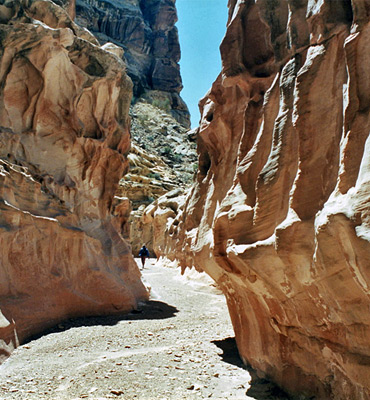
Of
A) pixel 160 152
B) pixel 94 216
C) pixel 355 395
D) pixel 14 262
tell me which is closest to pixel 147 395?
pixel 355 395

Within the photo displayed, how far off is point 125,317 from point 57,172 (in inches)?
192

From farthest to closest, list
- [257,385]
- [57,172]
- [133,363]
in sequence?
[57,172]
[133,363]
[257,385]

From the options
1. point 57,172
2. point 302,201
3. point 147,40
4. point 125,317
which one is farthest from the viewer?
point 147,40

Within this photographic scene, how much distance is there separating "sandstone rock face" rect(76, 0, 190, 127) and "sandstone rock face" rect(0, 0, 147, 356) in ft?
187

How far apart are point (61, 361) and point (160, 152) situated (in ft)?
178

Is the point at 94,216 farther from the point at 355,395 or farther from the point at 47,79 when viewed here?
the point at 355,395

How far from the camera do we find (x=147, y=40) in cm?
7275

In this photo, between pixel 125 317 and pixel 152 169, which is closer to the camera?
pixel 125 317

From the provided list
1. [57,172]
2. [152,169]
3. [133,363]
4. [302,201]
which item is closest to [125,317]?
[133,363]

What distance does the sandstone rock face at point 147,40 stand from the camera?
67.2 meters

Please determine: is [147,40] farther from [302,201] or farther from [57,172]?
[302,201]

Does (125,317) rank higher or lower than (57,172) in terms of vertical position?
lower

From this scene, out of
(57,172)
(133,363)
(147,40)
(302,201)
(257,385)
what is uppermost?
(147,40)

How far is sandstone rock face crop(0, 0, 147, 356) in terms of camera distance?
8094mm
